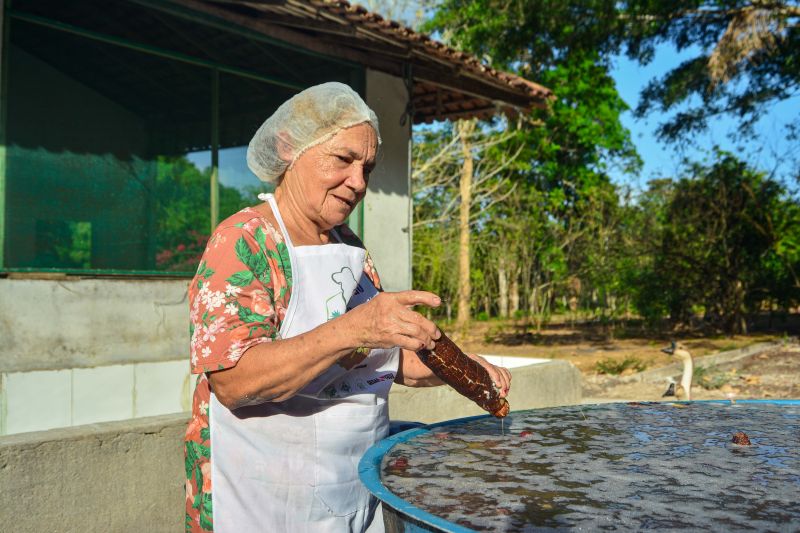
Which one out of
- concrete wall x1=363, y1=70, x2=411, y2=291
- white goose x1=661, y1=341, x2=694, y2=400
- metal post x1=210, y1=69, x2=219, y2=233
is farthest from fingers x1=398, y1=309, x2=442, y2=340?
→ concrete wall x1=363, y1=70, x2=411, y2=291

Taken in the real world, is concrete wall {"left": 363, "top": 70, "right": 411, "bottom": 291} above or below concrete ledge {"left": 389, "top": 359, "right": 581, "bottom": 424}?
above

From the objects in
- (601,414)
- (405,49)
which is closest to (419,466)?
(601,414)

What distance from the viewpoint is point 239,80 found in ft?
21.4

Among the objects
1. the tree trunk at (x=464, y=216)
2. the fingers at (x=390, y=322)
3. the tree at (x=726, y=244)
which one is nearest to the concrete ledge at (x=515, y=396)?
the fingers at (x=390, y=322)

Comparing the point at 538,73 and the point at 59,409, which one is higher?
the point at 538,73

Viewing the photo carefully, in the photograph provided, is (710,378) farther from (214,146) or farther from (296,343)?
(296,343)

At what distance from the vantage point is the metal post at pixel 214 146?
20.4ft

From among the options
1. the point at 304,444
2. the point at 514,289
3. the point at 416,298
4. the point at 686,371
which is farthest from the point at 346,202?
the point at 514,289

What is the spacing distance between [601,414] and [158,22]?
4.84 m

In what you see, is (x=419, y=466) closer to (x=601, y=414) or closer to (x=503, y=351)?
(x=601, y=414)

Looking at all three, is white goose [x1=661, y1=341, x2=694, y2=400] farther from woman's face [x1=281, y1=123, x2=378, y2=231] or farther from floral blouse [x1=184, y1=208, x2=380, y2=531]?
floral blouse [x1=184, y1=208, x2=380, y2=531]

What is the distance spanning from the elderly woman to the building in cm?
357

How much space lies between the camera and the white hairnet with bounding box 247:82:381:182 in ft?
6.52

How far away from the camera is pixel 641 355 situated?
43.5 feet
